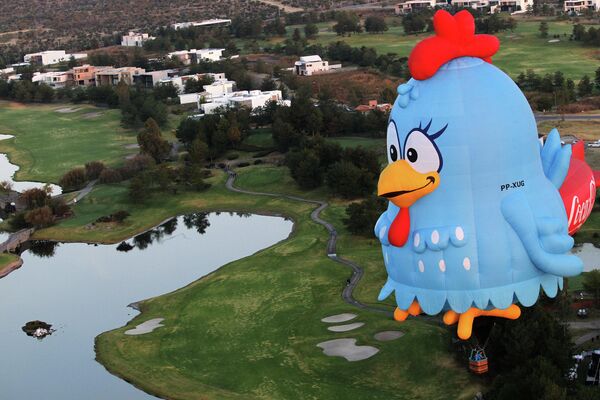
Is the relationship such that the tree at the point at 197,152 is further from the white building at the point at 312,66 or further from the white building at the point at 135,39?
the white building at the point at 135,39

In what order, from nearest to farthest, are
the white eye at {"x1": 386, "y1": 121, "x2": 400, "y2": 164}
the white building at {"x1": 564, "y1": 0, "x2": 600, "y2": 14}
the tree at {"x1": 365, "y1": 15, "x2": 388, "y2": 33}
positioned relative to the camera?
the white eye at {"x1": 386, "y1": 121, "x2": 400, "y2": 164} < the tree at {"x1": 365, "y1": 15, "x2": 388, "y2": 33} < the white building at {"x1": 564, "y1": 0, "x2": 600, "y2": 14}

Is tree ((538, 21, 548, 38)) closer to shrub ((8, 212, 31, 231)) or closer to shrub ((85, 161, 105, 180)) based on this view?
shrub ((85, 161, 105, 180))

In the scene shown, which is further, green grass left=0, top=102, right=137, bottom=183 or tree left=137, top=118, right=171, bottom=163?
green grass left=0, top=102, right=137, bottom=183

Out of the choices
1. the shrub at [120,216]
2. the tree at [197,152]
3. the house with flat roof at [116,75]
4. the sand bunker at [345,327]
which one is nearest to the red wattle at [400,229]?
the sand bunker at [345,327]

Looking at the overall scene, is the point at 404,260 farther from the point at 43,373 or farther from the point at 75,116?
the point at 75,116

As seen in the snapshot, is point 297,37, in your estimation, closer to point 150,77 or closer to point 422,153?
point 150,77

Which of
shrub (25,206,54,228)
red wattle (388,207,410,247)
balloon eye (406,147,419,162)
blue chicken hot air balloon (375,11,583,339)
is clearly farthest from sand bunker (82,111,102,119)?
balloon eye (406,147,419,162)

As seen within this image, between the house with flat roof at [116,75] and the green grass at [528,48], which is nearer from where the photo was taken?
the green grass at [528,48]
